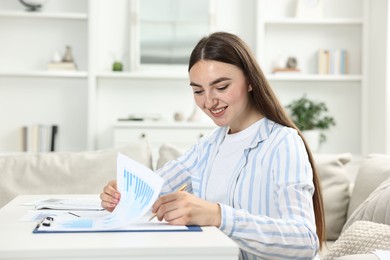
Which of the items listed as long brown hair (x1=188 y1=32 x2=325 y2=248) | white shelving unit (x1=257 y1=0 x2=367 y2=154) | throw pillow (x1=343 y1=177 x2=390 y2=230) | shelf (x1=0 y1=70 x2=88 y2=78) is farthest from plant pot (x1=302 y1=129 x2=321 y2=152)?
long brown hair (x1=188 y1=32 x2=325 y2=248)

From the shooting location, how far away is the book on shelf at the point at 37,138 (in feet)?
18.4

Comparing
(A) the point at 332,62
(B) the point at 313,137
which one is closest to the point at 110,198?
(B) the point at 313,137

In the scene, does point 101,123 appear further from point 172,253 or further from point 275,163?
point 172,253

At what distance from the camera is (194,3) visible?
5.84 meters

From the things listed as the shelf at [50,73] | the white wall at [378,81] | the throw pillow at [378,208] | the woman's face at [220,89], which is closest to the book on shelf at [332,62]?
the white wall at [378,81]

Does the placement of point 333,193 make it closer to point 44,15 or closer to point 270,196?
point 270,196

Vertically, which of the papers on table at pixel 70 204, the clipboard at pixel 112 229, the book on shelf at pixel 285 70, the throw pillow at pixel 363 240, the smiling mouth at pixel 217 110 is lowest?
the throw pillow at pixel 363 240

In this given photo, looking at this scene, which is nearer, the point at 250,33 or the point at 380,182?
the point at 380,182

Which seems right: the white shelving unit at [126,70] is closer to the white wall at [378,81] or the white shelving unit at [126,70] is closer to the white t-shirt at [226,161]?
the white wall at [378,81]

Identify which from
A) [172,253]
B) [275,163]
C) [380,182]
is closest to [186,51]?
[380,182]

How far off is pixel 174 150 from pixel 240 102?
49.1 inches

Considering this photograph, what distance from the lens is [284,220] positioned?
1.73 metres

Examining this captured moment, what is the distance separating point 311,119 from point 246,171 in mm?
3914

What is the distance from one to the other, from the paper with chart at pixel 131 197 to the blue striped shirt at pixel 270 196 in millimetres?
198
